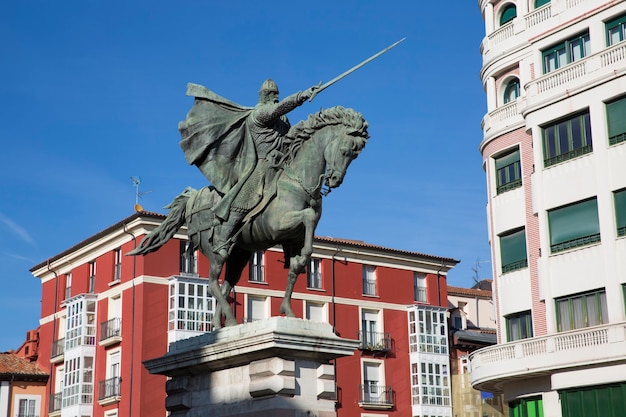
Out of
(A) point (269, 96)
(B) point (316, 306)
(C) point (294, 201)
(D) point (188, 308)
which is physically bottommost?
(C) point (294, 201)

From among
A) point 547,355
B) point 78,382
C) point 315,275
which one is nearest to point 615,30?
point 547,355

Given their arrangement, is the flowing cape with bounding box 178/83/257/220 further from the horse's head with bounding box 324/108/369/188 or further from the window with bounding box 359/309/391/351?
the window with bounding box 359/309/391/351

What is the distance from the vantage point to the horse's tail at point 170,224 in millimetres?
15914

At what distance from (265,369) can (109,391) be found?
138ft

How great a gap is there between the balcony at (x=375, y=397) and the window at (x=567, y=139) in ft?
83.4

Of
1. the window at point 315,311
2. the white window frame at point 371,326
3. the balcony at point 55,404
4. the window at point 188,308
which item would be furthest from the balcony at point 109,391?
the white window frame at point 371,326

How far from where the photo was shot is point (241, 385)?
13.8 metres

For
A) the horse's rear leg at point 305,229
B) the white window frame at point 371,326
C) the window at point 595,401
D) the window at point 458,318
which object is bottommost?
the window at point 595,401

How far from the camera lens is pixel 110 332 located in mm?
54281

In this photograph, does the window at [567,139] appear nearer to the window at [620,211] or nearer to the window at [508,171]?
the window at [620,211]

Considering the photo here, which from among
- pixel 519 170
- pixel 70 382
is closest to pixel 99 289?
pixel 70 382

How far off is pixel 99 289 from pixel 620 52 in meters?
33.5

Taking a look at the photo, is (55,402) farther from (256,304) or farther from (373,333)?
(373,333)

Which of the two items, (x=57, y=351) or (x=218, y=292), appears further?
(x=57, y=351)
